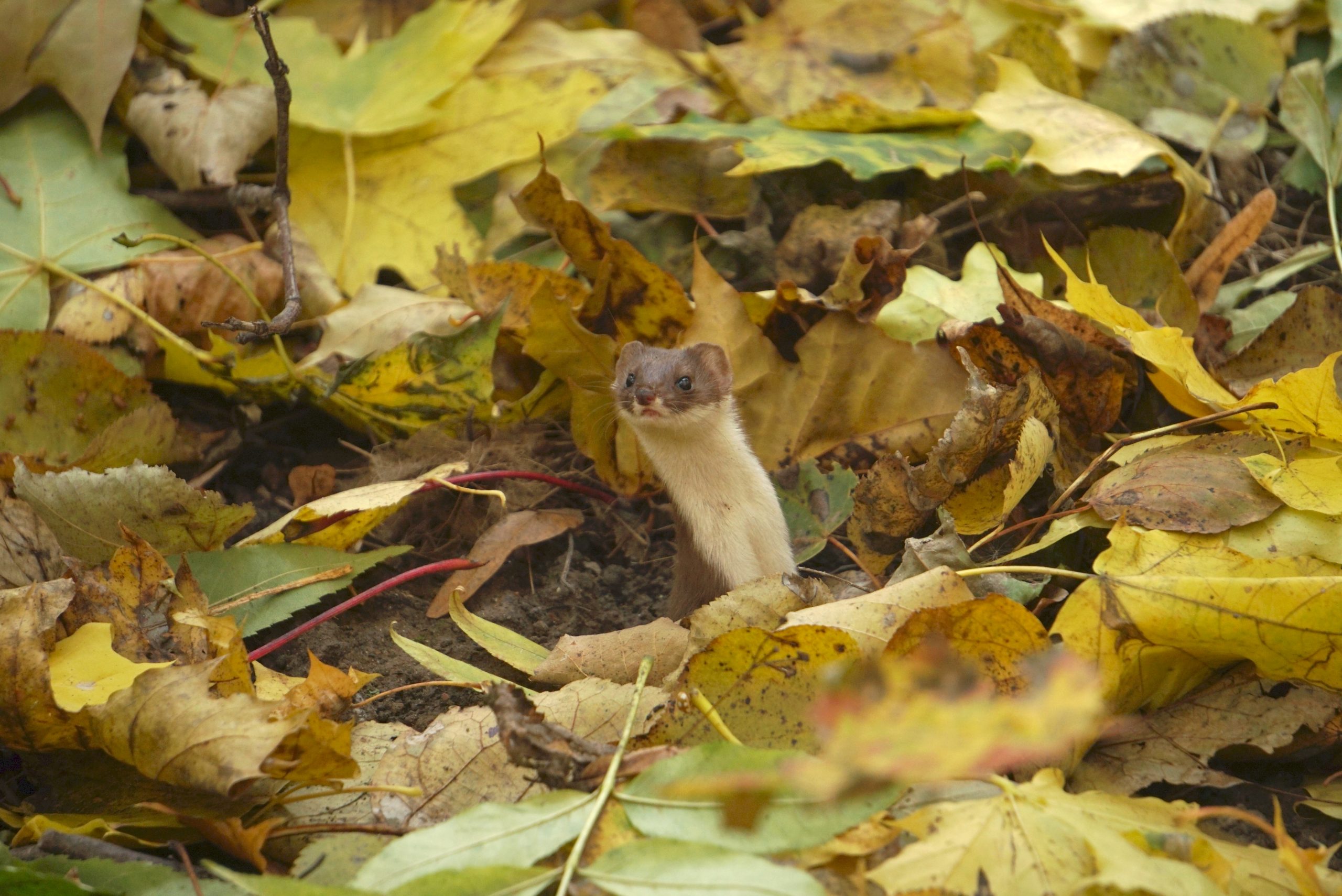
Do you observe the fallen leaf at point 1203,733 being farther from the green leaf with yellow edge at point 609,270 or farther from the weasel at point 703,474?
the green leaf with yellow edge at point 609,270

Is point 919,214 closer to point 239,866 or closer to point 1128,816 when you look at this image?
point 1128,816

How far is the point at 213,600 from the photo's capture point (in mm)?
2186

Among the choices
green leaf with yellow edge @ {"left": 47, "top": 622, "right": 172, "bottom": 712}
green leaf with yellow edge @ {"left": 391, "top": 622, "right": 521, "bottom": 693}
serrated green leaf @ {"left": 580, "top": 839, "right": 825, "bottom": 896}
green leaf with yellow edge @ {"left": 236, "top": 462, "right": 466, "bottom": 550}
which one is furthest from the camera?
green leaf with yellow edge @ {"left": 236, "top": 462, "right": 466, "bottom": 550}

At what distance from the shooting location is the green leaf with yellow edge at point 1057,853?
1.32m

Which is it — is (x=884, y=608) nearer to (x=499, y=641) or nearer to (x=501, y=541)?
(x=499, y=641)

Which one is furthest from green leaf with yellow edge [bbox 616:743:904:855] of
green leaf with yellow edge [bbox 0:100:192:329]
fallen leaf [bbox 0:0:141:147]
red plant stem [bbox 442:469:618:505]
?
fallen leaf [bbox 0:0:141:147]

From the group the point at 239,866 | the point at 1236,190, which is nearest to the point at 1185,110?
the point at 1236,190

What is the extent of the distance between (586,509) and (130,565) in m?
1.07

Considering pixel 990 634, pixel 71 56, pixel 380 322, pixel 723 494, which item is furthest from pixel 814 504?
pixel 71 56

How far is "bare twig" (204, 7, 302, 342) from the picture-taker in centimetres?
232

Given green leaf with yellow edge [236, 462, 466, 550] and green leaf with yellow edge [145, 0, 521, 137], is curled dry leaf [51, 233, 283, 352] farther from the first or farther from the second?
green leaf with yellow edge [236, 462, 466, 550]

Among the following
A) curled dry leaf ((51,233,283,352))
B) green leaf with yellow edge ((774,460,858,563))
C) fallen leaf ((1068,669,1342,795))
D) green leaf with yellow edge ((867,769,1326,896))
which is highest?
curled dry leaf ((51,233,283,352))

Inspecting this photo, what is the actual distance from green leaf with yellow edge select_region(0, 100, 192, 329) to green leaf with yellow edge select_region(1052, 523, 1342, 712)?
2.46 metres

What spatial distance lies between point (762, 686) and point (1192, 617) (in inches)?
25.0
